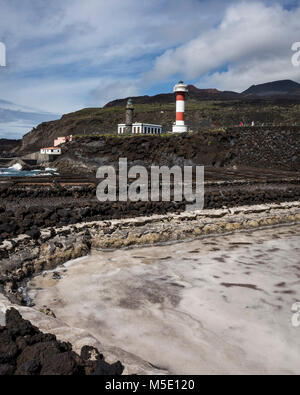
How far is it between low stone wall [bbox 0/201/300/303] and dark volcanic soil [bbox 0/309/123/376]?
1991mm

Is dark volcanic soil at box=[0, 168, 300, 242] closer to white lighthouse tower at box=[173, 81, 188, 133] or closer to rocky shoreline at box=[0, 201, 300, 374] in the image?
rocky shoreline at box=[0, 201, 300, 374]

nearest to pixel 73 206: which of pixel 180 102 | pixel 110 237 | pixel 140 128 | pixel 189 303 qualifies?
pixel 110 237

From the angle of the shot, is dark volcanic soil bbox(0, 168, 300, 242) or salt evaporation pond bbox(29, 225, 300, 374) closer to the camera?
salt evaporation pond bbox(29, 225, 300, 374)

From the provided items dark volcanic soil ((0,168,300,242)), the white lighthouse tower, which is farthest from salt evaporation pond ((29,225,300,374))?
the white lighthouse tower

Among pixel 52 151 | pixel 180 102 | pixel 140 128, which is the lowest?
pixel 52 151

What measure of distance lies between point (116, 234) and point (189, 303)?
3.26m

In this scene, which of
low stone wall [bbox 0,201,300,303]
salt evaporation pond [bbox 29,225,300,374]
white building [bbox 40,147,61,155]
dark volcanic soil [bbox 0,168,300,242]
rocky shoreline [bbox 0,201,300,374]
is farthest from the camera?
white building [bbox 40,147,61,155]

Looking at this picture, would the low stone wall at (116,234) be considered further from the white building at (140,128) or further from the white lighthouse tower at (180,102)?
the white building at (140,128)

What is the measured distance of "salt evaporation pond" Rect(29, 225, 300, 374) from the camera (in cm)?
399

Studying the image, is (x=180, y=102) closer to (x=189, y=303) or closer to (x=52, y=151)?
(x=52, y=151)

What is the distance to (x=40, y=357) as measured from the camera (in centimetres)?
268

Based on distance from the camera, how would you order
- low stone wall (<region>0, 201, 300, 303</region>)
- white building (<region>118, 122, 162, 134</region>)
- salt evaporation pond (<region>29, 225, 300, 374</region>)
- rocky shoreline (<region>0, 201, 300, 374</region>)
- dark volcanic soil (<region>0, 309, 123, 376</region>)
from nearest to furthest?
dark volcanic soil (<region>0, 309, 123, 376</region>), salt evaporation pond (<region>29, 225, 300, 374</region>), rocky shoreline (<region>0, 201, 300, 374</region>), low stone wall (<region>0, 201, 300, 303</region>), white building (<region>118, 122, 162, 134</region>)

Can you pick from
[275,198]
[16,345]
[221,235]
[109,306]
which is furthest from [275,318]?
[275,198]

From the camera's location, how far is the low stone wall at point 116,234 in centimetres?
596
